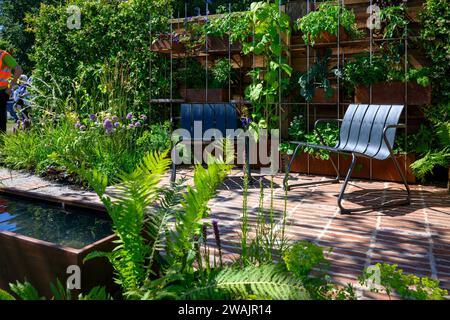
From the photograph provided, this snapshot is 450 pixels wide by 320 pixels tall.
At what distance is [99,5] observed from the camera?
662cm

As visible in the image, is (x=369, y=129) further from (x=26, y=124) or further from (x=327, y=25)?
(x=26, y=124)

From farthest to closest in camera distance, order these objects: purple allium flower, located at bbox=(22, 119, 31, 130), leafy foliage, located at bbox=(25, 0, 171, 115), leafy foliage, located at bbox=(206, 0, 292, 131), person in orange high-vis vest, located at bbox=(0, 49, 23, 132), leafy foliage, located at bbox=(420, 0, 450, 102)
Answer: leafy foliage, located at bbox=(25, 0, 171, 115)
person in orange high-vis vest, located at bbox=(0, 49, 23, 132)
purple allium flower, located at bbox=(22, 119, 31, 130)
leafy foliage, located at bbox=(206, 0, 292, 131)
leafy foliage, located at bbox=(420, 0, 450, 102)

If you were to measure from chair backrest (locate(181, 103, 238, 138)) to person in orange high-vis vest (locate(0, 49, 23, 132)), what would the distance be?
8.89 ft

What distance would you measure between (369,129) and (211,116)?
1.77m

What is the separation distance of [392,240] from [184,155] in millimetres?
3255

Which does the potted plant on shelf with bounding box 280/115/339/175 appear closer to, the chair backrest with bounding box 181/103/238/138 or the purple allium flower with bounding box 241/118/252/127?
the purple allium flower with bounding box 241/118/252/127

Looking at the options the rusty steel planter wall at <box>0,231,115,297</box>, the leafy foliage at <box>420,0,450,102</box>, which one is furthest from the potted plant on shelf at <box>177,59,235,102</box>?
the rusty steel planter wall at <box>0,231,115,297</box>

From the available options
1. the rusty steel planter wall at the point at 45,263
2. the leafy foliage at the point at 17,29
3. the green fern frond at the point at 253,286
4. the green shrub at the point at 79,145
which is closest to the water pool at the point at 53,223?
the rusty steel planter wall at the point at 45,263

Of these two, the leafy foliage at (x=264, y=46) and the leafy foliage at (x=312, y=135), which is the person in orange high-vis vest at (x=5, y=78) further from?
the leafy foliage at (x=312, y=135)

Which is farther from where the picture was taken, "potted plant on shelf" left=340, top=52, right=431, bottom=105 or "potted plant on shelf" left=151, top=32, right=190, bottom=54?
"potted plant on shelf" left=151, top=32, right=190, bottom=54

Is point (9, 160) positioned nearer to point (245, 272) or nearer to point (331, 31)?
point (331, 31)

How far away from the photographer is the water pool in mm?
1989

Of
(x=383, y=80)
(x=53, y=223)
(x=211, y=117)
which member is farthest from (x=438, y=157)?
(x=53, y=223)
